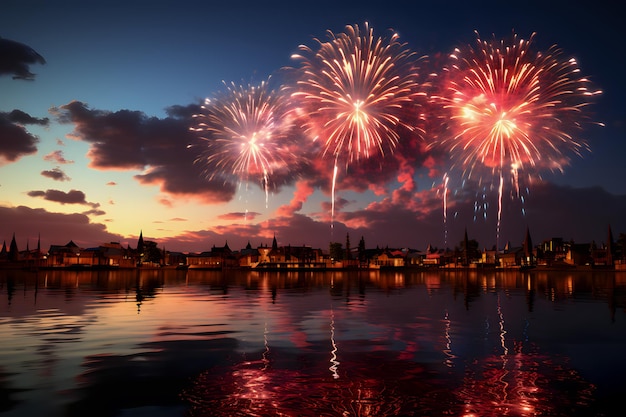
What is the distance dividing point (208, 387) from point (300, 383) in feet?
10.1

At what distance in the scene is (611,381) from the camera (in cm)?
1730

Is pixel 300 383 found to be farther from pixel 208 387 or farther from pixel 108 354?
pixel 108 354

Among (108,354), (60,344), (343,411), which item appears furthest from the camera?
(60,344)

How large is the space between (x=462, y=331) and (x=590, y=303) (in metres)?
27.9

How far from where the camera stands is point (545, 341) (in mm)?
25969

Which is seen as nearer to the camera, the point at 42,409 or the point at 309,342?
the point at 42,409

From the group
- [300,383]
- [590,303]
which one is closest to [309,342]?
[300,383]

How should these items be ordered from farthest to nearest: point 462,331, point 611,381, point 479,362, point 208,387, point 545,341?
point 462,331, point 545,341, point 479,362, point 611,381, point 208,387

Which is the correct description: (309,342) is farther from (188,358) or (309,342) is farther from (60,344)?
(60,344)

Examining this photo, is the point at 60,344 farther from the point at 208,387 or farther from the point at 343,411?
the point at 343,411

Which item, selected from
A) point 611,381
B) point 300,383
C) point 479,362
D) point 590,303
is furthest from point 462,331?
point 590,303

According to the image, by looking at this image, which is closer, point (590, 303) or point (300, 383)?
point (300, 383)

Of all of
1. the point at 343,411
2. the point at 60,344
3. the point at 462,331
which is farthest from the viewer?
the point at 462,331

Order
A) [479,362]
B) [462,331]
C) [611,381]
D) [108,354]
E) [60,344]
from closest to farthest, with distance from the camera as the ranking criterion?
1. [611,381]
2. [479,362]
3. [108,354]
4. [60,344]
5. [462,331]
